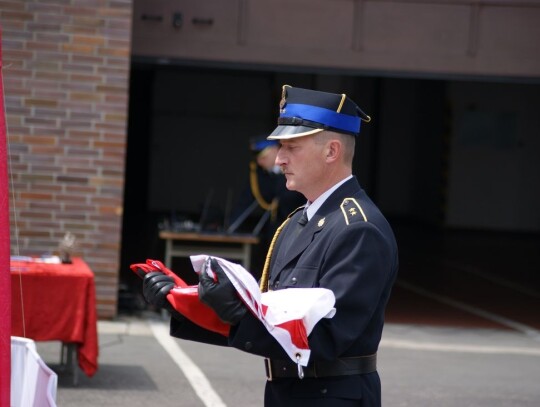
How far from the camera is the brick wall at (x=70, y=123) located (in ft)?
34.7

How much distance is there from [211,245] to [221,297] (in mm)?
8945

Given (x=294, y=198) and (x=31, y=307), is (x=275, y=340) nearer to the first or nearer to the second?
(x=31, y=307)

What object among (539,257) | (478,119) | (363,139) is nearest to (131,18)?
(539,257)

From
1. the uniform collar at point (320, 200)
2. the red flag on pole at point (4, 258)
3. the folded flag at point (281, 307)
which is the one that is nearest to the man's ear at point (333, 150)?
the uniform collar at point (320, 200)

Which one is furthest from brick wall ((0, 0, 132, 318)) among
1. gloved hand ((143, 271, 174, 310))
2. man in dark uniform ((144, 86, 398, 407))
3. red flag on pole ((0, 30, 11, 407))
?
gloved hand ((143, 271, 174, 310))

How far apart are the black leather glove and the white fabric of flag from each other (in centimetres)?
2

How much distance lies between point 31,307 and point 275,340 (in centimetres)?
470

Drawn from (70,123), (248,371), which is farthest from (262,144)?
(248,371)

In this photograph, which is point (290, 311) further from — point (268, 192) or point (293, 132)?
point (268, 192)

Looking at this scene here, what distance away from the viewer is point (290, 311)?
334cm

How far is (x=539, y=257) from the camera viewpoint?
20953 mm

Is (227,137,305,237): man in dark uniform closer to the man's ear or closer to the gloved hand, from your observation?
the man's ear

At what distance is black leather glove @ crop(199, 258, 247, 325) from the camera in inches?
128

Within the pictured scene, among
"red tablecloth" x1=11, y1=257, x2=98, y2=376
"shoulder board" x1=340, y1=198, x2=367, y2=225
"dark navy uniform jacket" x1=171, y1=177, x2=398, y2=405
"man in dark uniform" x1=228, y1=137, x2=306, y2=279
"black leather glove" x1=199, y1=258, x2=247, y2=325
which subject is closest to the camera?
"black leather glove" x1=199, y1=258, x2=247, y2=325
